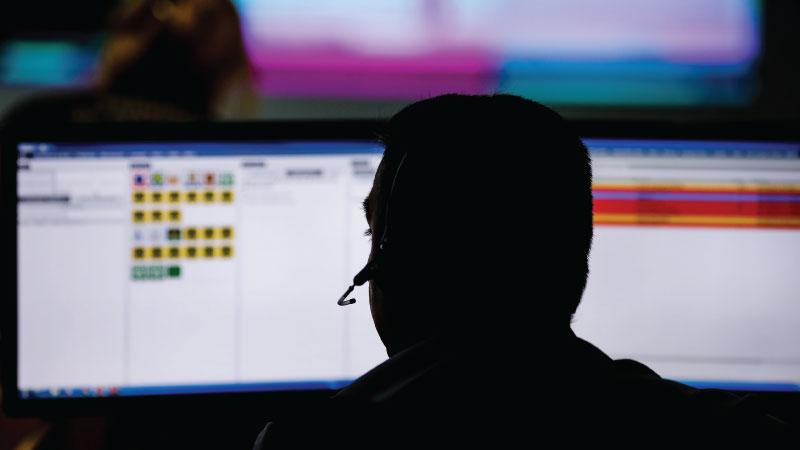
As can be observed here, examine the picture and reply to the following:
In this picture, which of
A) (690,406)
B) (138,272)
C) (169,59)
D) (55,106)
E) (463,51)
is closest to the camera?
(690,406)

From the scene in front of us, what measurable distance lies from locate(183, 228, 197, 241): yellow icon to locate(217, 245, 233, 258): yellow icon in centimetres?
3

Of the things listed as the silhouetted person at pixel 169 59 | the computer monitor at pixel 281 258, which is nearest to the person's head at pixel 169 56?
the silhouetted person at pixel 169 59

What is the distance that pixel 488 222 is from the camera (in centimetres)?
46

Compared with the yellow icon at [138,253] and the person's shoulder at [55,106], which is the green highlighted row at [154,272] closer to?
the yellow icon at [138,253]

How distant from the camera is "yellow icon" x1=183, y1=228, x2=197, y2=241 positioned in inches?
29.5

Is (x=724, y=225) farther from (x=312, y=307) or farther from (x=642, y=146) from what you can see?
(x=312, y=307)

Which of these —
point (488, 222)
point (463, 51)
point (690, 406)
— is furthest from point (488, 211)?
point (463, 51)

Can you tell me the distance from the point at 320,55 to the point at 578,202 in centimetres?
155

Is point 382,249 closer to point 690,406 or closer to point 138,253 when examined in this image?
point 690,406

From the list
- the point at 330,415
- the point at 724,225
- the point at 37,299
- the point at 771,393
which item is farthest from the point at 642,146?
the point at 37,299

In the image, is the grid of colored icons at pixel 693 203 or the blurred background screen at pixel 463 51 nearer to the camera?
the grid of colored icons at pixel 693 203

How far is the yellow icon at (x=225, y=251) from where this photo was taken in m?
0.75

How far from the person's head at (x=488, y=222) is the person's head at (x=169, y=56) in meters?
0.76

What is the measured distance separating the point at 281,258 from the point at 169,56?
54cm
